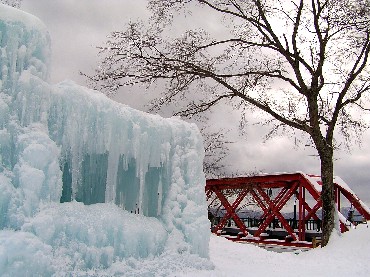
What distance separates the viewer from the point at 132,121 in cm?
769

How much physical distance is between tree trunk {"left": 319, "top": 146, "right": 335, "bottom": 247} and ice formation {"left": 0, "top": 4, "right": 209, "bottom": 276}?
801 centimetres

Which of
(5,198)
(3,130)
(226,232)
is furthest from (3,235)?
(226,232)

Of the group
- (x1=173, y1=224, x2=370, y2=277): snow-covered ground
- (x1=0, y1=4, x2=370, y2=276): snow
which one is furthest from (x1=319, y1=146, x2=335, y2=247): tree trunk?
(x1=0, y1=4, x2=370, y2=276): snow

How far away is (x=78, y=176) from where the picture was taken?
685 cm

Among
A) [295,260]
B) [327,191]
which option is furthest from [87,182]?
[327,191]

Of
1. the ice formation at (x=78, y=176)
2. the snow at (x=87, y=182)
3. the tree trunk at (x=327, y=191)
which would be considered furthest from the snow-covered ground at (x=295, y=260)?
the ice formation at (x=78, y=176)

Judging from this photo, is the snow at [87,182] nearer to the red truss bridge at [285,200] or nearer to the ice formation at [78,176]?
the ice formation at [78,176]

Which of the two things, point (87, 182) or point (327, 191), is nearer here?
point (87, 182)

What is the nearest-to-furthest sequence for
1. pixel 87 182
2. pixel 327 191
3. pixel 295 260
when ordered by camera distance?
pixel 87 182, pixel 295 260, pixel 327 191

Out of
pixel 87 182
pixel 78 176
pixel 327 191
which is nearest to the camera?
pixel 78 176

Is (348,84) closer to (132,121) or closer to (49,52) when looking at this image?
(132,121)

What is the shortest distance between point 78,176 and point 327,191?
11023mm

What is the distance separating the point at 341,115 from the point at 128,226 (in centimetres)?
1285

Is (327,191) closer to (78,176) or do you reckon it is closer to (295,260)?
(295,260)
